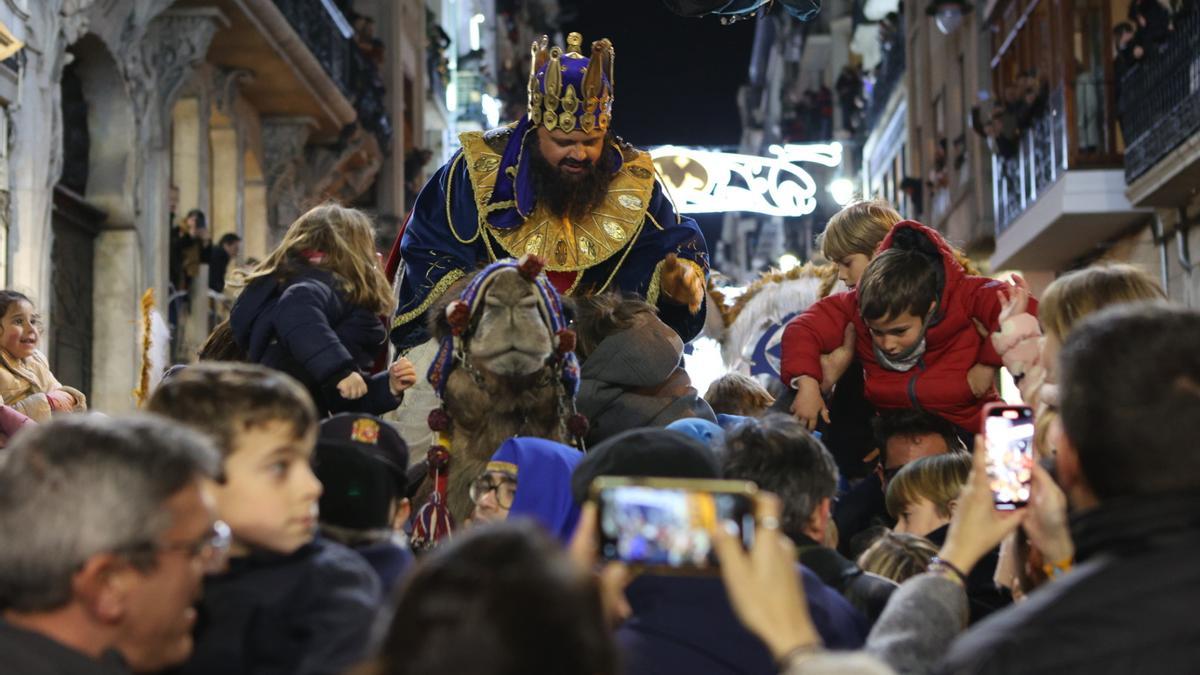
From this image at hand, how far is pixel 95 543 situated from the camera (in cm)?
309

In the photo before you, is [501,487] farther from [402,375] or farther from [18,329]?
[18,329]

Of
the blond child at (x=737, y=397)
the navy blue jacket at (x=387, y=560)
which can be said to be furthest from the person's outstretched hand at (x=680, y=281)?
the navy blue jacket at (x=387, y=560)

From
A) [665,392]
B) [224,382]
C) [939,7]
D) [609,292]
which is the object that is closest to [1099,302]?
[224,382]

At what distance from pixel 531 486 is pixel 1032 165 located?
22342 millimetres

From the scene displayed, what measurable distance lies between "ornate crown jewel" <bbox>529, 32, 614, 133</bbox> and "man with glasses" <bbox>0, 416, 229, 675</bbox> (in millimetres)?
4923

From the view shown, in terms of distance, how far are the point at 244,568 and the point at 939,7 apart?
88.4ft

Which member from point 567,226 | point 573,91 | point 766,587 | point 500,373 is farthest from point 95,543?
point 567,226

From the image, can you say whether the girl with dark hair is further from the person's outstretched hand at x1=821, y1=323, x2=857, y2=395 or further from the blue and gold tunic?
the blue and gold tunic

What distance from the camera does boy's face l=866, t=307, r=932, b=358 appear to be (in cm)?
706

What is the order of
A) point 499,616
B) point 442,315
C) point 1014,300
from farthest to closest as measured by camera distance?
point 442,315, point 1014,300, point 499,616

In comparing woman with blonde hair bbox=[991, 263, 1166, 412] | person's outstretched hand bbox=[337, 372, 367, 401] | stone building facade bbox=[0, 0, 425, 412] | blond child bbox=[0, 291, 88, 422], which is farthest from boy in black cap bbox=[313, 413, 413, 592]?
stone building facade bbox=[0, 0, 425, 412]

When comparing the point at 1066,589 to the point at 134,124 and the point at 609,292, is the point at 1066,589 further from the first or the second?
the point at 134,124

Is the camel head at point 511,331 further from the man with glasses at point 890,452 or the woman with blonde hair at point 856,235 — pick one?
the woman with blonde hair at point 856,235

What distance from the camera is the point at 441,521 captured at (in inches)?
242
